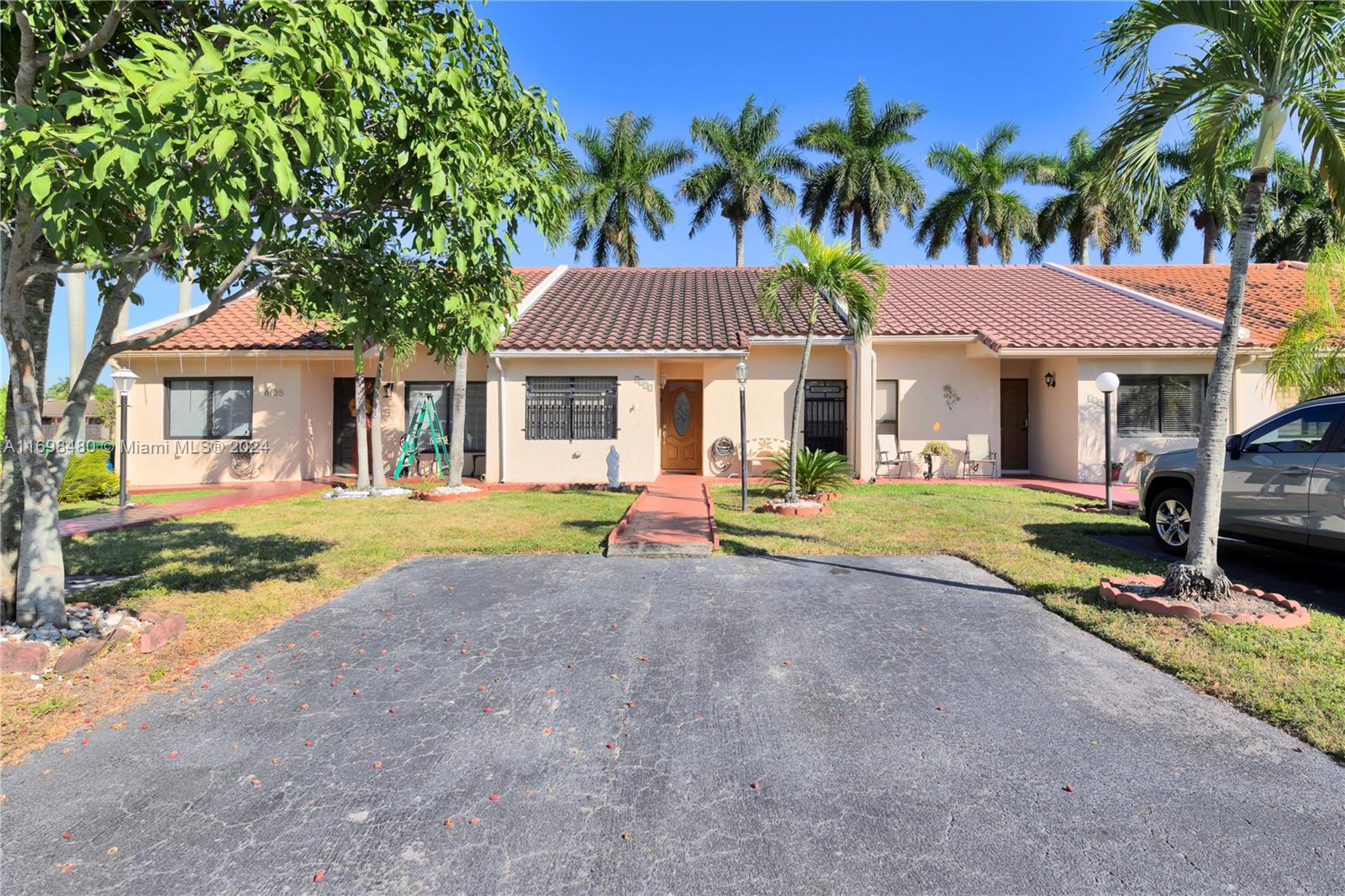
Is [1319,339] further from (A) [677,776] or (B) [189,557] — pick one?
(B) [189,557]

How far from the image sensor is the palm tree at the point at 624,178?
26.9 m

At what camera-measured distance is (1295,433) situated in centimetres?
595

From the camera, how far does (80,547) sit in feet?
24.5

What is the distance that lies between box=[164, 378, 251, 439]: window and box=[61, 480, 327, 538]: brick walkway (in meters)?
1.37

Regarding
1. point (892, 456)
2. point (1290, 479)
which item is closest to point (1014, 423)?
point (892, 456)

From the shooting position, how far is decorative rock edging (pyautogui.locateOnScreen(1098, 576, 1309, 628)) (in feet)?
15.1

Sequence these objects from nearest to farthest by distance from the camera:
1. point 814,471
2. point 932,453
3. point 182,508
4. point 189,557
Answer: point 189,557, point 814,471, point 182,508, point 932,453

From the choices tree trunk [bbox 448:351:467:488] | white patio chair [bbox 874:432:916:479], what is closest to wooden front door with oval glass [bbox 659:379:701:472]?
white patio chair [bbox 874:432:916:479]

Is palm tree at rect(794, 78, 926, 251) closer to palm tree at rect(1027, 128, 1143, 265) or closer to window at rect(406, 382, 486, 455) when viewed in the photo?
palm tree at rect(1027, 128, 1143, 265)

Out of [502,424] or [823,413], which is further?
[823,413]

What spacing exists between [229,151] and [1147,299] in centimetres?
1921

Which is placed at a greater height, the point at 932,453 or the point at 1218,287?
the point at 1218,287

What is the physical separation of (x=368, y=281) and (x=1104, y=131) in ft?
21.7

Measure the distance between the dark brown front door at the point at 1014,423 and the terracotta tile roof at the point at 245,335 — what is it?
Result: 12082 mm
